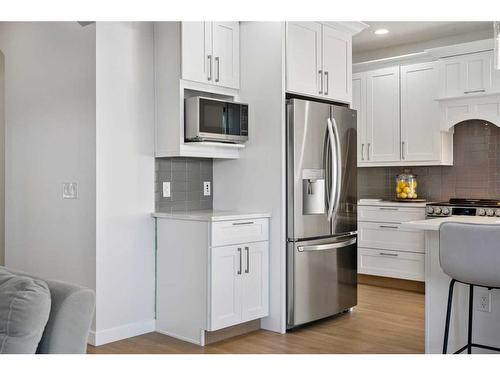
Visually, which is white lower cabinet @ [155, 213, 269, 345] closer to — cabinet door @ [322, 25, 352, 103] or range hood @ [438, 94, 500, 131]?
cabinet door @ [322, 25, 352, 103]

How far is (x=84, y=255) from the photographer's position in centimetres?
358

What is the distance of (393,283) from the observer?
5422 mm

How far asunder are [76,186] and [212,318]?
1.30 m

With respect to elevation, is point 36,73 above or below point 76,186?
above

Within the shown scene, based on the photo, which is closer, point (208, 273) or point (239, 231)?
point (208, 273)

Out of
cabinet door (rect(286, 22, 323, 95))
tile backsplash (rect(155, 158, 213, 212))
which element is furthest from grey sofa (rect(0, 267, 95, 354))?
cabinet door (rect(286, 22, 323, 95))

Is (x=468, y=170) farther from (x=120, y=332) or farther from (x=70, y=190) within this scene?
(x=70, y=190)

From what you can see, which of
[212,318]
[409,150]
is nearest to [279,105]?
[212,318]

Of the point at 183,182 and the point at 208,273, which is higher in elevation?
the point at 183,182

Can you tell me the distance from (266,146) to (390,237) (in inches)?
83.3

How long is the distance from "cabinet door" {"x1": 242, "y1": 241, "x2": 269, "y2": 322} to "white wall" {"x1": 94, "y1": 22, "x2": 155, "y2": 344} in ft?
2.28

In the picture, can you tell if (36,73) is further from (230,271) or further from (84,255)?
(230,271)

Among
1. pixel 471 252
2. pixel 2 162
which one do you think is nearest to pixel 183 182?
pixel 2 162

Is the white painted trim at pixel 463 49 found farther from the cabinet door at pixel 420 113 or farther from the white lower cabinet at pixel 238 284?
the white lower cabinet at pixel 238 284
